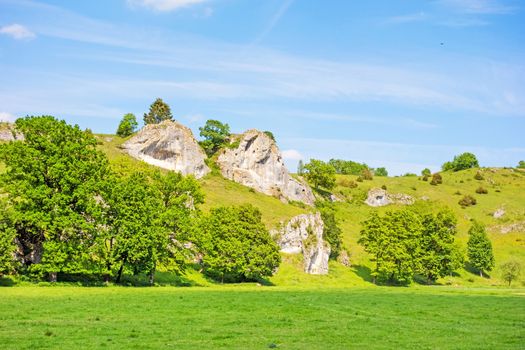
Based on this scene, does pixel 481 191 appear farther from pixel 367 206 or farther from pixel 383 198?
pixel 367 206

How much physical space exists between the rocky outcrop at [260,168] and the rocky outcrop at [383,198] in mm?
22030

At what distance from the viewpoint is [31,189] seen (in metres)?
55.8

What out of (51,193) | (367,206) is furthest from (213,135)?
(51,193)

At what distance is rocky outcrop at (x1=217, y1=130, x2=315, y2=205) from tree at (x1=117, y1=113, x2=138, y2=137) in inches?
1192

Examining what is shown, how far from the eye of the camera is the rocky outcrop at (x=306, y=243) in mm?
98438

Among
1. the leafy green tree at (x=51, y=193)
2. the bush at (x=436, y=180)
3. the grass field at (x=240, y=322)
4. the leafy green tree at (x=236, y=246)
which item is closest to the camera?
the grass field at (x=240, y=322)

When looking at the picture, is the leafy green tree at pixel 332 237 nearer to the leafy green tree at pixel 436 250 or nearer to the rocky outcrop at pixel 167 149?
the leafy green tree at pixel 436 250

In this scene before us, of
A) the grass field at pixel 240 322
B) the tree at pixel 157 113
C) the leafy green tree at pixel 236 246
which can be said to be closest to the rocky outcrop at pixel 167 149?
the tree at pixel 157 113

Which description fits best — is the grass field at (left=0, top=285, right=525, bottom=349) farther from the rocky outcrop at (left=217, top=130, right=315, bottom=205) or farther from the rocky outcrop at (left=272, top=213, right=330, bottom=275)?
the rocky outcrop at (left=217, top=130, right=315, bottom=205)

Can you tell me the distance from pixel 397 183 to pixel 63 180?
147136 millimetres

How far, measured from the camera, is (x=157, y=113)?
17512 cm

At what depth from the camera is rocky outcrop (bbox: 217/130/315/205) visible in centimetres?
15025

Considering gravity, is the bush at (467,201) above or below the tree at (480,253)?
above

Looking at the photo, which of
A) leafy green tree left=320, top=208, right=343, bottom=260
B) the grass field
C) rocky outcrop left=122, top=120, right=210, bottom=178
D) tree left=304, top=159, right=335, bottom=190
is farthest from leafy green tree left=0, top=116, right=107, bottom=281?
tree left=304, top=159, right=335, bottom=190
